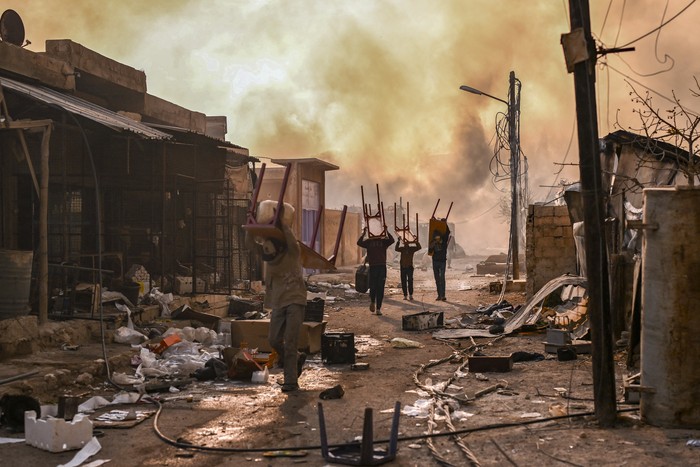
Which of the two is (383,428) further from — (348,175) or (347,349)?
(348,175)

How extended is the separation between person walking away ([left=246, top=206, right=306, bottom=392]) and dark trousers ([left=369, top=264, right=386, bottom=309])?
800cm

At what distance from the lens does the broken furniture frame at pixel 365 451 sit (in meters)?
5.19

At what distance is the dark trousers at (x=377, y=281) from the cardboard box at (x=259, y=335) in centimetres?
550

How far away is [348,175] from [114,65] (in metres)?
75.4

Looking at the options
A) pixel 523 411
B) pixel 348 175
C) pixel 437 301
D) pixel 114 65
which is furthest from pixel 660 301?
pixel 348 175

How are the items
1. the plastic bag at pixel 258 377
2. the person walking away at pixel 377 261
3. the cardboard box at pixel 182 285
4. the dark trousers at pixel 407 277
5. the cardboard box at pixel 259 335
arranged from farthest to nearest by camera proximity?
the dark trousers at pixel 407 277
the person walking away at pixel 377 261
the cardboard box at pixel 182 285
the cardboard box at pixel 259 335
the plastic bag at pixel 258 377

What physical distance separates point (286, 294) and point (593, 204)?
343 cm

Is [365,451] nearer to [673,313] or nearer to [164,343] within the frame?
[673,313]

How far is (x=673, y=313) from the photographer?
6.04 metres

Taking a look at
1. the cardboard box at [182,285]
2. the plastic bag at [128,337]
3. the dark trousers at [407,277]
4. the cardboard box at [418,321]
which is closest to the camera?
the plastic bag at [128,337]

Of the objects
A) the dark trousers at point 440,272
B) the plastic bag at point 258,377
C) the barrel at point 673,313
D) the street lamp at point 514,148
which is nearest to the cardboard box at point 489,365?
the plastic bag at point 258,377

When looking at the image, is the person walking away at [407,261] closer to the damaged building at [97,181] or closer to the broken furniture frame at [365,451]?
the damaged building at [97,181]

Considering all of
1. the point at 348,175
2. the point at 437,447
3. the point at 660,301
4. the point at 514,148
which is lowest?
the point at 437,447

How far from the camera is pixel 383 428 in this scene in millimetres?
6371
